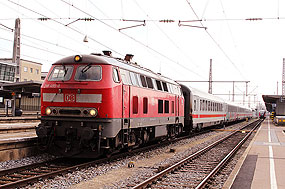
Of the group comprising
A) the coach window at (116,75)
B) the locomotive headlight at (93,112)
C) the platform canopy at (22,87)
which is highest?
the platform canopy at (22,87)

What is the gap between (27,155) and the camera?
39.4 feet

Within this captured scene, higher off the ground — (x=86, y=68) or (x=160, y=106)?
(x=86, y=68)

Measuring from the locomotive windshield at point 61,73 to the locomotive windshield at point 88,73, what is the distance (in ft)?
1.03

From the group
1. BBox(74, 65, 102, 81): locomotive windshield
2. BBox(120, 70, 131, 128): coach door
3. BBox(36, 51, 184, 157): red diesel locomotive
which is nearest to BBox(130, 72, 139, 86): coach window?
BBox(36, 51, 184, 157): red diesel locomotive

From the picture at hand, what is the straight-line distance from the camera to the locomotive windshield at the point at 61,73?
37.1 feet

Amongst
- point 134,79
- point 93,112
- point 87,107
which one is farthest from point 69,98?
point 134,79

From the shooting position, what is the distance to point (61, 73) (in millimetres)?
11477

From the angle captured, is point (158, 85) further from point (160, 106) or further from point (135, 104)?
point (135, 104)

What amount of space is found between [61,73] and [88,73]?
105cm

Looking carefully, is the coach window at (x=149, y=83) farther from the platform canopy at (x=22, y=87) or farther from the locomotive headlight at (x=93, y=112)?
the platform canopy at (x=22, y=87)

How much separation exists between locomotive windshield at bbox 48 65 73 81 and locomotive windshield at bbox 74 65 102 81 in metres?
0.31

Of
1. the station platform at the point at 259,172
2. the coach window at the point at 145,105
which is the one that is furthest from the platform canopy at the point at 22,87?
the station platform at the point at 259,172

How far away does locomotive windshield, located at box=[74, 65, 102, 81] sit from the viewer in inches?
434

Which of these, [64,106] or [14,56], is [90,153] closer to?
[64,106]
